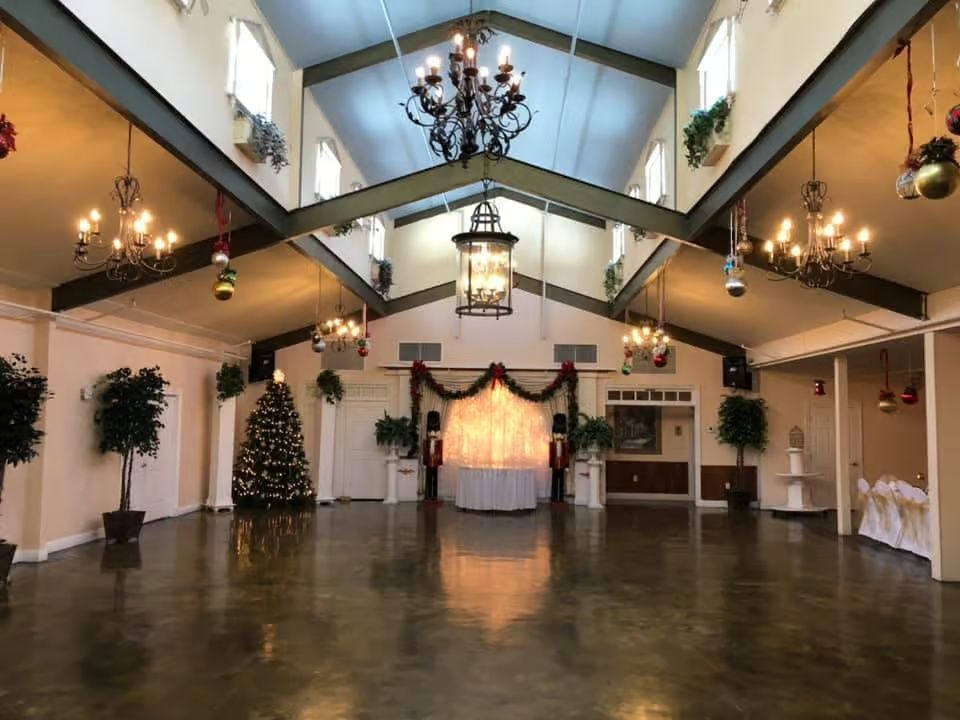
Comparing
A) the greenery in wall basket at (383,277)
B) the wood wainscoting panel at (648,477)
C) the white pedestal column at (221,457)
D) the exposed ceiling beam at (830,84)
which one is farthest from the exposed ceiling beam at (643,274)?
the white pedestal column at (221,457)

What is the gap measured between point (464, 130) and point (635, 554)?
5.81m

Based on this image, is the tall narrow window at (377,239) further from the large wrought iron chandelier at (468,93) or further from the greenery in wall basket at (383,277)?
the large wrought iron chandelier at (468,93)

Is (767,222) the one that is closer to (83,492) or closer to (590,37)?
(590,37)

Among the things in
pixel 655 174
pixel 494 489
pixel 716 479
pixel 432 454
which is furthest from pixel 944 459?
pixel 432 454

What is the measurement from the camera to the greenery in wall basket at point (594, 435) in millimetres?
14000

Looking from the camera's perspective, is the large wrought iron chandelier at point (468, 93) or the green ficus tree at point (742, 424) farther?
the green ficus tree at point (742, 424)

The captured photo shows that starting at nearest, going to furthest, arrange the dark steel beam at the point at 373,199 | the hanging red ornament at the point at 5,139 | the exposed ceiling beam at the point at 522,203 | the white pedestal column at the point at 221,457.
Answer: the hanging red ornament at the point at 5,139 < the dark steel beam at the point at 373,199 < the white pedestal column at the point at 221,457 < the exposed ceiling beam at the point at 522,203

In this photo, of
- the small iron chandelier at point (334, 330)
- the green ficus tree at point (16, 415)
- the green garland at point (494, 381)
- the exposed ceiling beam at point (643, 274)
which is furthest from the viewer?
the green garland at point (494, 381)

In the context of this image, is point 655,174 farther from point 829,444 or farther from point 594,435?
point 829,444

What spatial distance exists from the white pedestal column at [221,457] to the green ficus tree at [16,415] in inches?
230

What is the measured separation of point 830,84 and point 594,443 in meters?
10.1

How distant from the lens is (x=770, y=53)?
570cm

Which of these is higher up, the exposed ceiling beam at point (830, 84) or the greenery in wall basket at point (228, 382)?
the exposed ceiling beam at point (830, 84)

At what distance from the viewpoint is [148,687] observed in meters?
4.26
